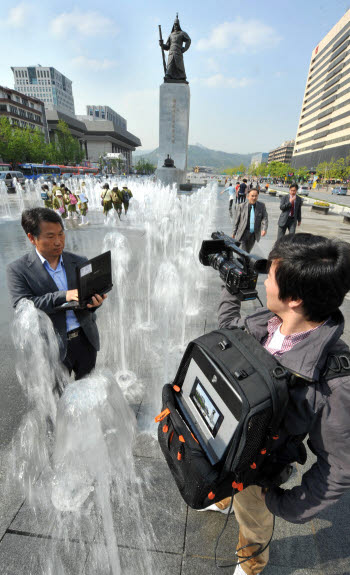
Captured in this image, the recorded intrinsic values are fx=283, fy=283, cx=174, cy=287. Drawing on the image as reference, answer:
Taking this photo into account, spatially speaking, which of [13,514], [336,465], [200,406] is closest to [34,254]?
[200,406]

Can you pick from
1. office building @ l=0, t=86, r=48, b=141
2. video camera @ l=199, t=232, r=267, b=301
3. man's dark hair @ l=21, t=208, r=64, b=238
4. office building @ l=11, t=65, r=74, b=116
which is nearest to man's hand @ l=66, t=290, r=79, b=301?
man's dark hair @ l=21, t=208, r=64, b=238

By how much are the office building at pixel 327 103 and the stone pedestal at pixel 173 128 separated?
6189 cm

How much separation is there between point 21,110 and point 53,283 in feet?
276

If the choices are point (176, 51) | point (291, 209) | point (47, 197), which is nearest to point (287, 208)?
point (291, 209)

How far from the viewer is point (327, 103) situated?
82.2 m

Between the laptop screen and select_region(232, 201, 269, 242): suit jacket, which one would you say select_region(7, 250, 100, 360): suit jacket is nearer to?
the laptop screen

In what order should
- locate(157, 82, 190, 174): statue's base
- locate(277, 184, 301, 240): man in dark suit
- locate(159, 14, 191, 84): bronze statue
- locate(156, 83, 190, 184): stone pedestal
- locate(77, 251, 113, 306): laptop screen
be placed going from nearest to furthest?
locate(77, 251, 113, 306): laptop screen, locate(277, 184, 301, 240): man in dark suit, locate(159, 14, 191, 84): bronze statue, locate(156, 83, 190, 184): stone pedestal, locate(157, 82, 190, 174): statue's base

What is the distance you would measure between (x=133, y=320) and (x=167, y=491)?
2.77m

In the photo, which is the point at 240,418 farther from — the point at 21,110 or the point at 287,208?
the point at 21,110

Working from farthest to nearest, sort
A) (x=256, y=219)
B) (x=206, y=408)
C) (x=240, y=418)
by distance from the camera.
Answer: (x=256, y=219), (x=206, y=408), (x=240, y=418)

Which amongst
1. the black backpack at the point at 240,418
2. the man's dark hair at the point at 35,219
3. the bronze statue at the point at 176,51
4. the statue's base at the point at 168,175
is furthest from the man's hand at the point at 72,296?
the bronze statue at the point at 176,51

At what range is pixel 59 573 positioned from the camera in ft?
5.53

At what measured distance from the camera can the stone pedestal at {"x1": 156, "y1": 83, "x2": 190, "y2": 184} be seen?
22156 millimetres

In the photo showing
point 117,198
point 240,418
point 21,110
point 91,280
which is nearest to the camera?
point 240,418
